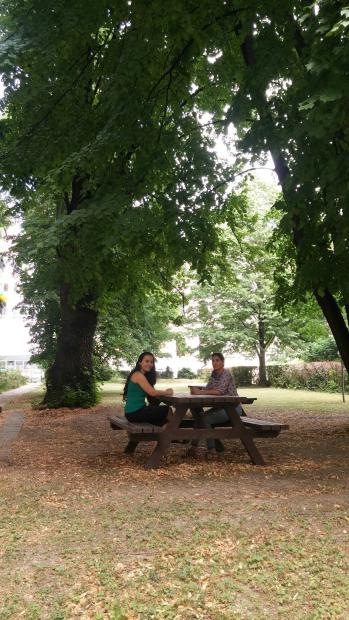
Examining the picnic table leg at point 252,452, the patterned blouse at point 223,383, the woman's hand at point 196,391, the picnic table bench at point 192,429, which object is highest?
the patterned blouse at point 223,383

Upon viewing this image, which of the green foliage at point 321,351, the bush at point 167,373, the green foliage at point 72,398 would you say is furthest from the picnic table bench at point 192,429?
the bush at point 167,373

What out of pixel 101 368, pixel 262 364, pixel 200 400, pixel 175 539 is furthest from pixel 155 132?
pixel 262 364

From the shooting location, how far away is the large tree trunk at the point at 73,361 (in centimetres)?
1808

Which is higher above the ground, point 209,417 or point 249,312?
point 249,312

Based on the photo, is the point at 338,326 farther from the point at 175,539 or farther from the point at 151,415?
the point at 175,539

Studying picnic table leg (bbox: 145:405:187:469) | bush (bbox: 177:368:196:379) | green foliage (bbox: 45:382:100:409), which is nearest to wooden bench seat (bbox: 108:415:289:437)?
picnic table leg (bbox: 145:405:187:469)

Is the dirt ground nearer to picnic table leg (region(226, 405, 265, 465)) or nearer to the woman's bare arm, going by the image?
picnic table leg (region(226, 405, 265, 465))

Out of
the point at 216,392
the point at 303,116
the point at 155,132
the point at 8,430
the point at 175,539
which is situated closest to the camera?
the point at 175,539

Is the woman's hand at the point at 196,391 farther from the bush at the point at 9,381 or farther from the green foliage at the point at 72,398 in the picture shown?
the bush at the point at 9,381

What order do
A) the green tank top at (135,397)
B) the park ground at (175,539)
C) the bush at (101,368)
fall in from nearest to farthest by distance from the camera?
the park ground at (175,539) < the green tank top at (135,397) < the bush at (101,368)

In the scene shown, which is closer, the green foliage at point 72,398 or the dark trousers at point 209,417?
the dark trousers at point 209,417

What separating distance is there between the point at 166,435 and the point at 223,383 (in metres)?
1.56

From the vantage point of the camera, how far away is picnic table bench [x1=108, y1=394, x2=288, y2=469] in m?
7.00

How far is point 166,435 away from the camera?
23.2ft
